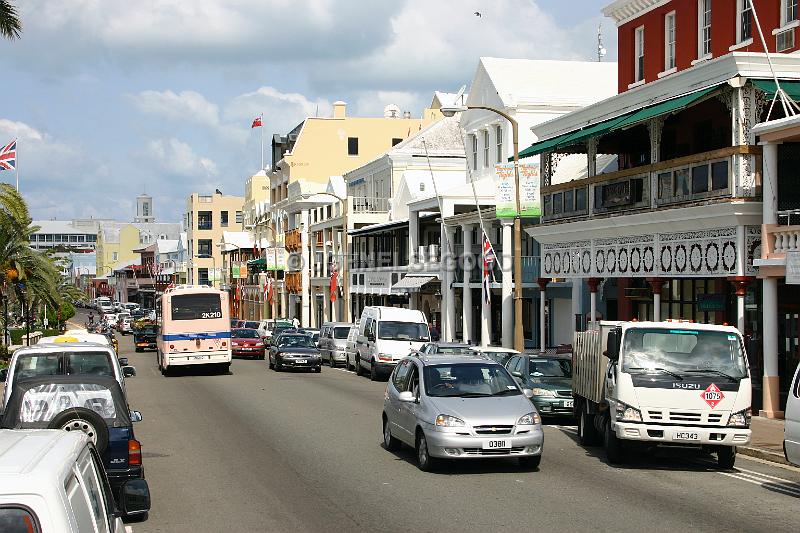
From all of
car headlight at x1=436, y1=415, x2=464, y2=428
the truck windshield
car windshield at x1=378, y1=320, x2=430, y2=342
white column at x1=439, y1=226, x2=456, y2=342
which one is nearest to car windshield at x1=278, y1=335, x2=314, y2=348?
car windshield at x1=378, y1=320, x2=430, y2=342

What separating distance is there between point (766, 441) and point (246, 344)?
36590 mm

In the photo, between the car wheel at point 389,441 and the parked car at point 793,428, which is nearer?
the parked car at point 793,428

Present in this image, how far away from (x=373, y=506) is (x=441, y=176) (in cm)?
4918

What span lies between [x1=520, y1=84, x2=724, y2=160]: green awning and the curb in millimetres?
9053

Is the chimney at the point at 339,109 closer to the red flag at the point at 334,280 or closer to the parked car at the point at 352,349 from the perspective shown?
the red flag at the point at 334,280

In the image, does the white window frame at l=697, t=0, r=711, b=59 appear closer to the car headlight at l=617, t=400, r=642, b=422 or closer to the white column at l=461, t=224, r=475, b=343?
the white column at l=461, t=224, r=475, b=343

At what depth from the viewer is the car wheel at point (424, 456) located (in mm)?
15141

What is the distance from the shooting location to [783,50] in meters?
26.7

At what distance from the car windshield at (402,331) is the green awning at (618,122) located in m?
8.09

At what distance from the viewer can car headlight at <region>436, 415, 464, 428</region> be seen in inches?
579

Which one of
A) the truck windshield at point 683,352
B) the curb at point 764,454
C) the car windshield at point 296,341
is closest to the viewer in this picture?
the truck windshield at point 683,352

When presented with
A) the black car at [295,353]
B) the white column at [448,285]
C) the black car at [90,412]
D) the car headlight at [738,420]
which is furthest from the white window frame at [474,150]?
the black car at [90,412]

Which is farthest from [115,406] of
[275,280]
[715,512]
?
[275,280]

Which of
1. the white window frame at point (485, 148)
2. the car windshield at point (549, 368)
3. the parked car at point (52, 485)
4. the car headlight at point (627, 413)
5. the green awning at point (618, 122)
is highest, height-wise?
the white window frame at point (485, 148)
